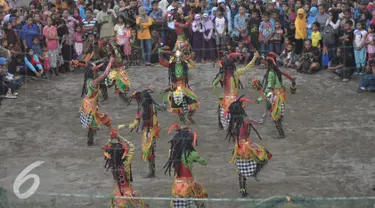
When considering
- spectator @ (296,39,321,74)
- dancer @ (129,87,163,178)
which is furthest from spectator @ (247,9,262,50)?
dancer @ (129,87,163,178)

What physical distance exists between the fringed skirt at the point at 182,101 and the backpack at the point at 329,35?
5.47 meters

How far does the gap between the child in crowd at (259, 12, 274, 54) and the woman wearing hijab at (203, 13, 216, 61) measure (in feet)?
4.39

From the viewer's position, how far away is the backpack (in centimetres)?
2039

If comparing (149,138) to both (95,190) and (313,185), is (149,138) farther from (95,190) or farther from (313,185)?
(313,185)

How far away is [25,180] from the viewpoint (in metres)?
14.3

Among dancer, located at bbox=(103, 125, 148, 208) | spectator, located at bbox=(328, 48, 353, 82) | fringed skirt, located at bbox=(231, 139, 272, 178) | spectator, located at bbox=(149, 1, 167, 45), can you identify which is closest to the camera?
dancer, located at bbox=(103, 125, 148, 208)

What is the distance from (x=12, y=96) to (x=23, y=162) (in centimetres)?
431

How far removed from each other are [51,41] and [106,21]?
179cm

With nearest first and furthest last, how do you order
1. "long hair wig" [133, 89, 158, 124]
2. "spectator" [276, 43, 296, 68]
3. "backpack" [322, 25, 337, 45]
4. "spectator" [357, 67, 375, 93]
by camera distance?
"long hair wig" [133, 89, 158, 124] < "spectator" [357, 67, 375, 93] < "backpack" [322, 25, 337, 45] < "spectator" [276, 43, 296, 68]

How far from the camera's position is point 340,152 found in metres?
15.1

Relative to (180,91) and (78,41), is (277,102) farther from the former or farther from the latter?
(78,41)

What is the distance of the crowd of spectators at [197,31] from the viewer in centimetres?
2011

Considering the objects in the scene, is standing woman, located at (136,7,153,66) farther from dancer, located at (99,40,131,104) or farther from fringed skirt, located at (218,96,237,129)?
fringed skirt, located at (218,96,237,129)

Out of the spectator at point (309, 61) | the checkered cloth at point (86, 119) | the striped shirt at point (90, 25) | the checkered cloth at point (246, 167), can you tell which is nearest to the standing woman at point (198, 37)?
the striped shirt at point (90, 25)
